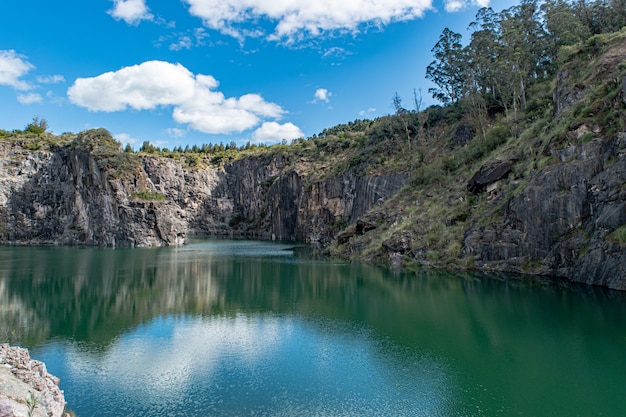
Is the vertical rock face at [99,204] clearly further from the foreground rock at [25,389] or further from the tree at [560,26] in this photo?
the foreground rock at [25,389]


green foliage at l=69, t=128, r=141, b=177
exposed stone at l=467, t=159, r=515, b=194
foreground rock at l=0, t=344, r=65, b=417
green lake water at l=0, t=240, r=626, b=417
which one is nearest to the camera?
foreground rock at l=0, t=344, r=65, b=417

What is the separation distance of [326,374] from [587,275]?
2094cm

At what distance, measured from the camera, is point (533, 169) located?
1398 inches

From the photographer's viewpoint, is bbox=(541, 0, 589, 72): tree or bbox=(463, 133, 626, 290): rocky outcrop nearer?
bbox=(463, 133, 626, 290): rocky outcrop

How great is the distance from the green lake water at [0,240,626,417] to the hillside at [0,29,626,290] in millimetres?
3891

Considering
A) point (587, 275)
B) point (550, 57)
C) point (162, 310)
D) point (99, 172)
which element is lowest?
point (162, 310)

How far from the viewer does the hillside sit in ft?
98.8

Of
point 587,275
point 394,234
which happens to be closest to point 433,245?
point 394,234

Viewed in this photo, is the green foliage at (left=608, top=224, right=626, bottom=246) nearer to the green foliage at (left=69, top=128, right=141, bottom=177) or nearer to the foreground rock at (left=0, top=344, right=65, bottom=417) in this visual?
the foreground rock at (left=0, top=344, right=65, bottom=417)

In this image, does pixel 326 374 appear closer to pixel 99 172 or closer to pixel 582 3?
pixel 582 3

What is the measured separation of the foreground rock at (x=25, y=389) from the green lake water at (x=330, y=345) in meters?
1.35

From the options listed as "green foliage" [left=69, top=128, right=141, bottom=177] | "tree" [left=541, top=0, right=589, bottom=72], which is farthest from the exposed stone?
"green foliage" [left=69, top=128, right=141, bottom=177]

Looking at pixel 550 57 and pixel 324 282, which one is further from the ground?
pixel 550 57

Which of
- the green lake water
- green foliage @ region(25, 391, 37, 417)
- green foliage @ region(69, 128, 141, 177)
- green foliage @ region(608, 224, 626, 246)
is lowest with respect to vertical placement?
the green lake water
